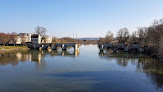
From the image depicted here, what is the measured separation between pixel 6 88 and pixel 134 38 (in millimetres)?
44519

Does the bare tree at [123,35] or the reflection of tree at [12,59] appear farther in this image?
the bare tree at [123,35]

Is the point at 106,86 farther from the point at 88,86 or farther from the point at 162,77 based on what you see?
the point at 162,77

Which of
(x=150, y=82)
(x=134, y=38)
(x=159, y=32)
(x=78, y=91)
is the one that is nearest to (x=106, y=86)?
(x=78, y=91)

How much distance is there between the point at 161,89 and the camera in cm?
1086

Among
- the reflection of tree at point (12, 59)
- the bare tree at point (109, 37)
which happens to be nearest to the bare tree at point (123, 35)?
the bare tree at point (109, 37)

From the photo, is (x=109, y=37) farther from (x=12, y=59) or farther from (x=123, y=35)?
(x=12, y=59)

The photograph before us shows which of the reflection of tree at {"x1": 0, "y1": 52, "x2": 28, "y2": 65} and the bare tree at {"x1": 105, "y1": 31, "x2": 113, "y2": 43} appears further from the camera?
the bare tree at {"x1": 105, "y1": 31, "x2": 113, "y2": 43}

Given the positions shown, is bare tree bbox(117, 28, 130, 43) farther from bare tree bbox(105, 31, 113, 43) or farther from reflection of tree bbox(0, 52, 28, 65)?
reflection of tree bbox(0, 52, 28, 65)

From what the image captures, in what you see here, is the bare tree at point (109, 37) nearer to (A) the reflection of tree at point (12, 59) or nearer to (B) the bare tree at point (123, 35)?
(B) the bare tree at point (123, 35)

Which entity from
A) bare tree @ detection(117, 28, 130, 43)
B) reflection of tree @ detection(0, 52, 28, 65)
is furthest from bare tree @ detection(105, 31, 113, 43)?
reflection of tree @ detection(0, 52, 28, 65)

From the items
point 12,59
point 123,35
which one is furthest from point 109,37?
point 12,59

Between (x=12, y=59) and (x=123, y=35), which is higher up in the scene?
(x=123, y=35)

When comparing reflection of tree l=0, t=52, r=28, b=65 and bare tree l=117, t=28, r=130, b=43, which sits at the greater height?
bare tree l=117, t=28, r=130, b=43

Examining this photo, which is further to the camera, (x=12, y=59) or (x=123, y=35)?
(x=123, y=35)
